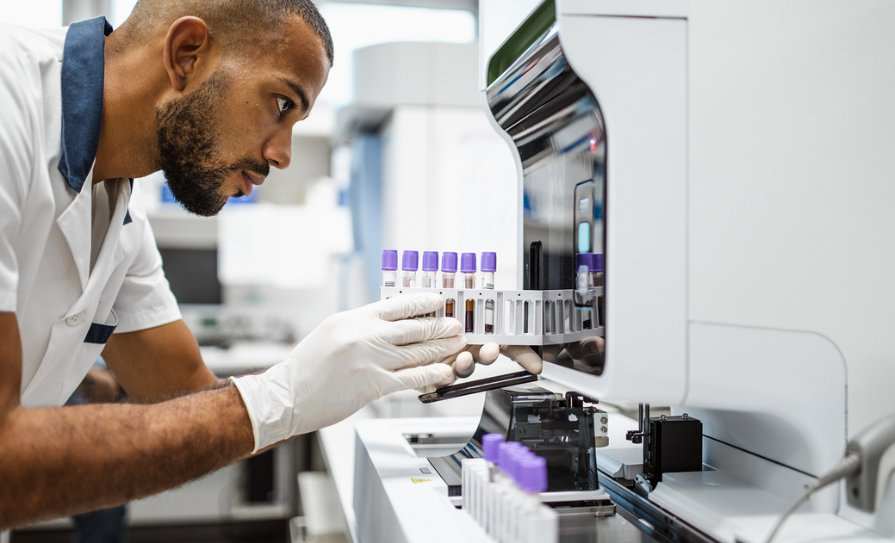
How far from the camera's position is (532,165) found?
963mm

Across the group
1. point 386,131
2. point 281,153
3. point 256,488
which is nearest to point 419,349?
point 281,153

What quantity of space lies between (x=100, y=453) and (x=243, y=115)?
527 mm

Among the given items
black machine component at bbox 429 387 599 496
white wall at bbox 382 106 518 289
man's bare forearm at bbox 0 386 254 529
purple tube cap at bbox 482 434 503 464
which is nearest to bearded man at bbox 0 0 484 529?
man's bare forearm at bbox 0 386 254 529

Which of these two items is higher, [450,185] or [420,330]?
[450,185]

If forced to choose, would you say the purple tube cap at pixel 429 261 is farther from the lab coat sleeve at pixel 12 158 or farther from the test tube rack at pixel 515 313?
the lab coat sleeve at pixel 12 158

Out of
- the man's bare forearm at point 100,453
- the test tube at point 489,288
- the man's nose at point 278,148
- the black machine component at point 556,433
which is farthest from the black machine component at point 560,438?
the man's nose at point 278,148

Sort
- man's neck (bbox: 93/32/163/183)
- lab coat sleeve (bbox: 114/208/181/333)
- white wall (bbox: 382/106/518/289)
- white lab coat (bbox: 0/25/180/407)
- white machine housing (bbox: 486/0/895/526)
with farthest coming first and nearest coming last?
white wall (bbox: 382/106/518/289)
lab coat sleeve (bbox: 114/208/181/333)
man's neck (bbox: 93/32/163/183)
white lab coat (bbox: 0/25/180/407)
white machine housing (bbox: 486/0/895/526)

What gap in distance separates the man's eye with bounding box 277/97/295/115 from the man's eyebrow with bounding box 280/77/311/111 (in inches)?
0.7

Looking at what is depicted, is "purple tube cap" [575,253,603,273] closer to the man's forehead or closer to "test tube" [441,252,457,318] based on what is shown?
"test tube" [441,252,457,318]

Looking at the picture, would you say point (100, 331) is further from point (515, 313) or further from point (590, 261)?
point (590, 261)

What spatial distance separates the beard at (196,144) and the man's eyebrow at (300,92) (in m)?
0.09

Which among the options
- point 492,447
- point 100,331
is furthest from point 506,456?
point 100,331

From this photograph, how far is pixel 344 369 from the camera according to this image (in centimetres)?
81

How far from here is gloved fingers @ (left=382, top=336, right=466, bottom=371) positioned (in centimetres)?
84
